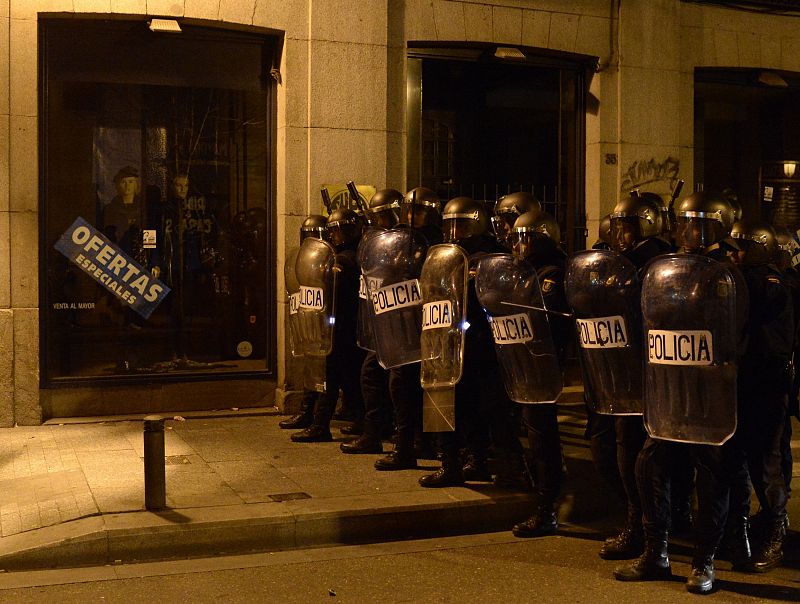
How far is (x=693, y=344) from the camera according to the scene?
5.67m

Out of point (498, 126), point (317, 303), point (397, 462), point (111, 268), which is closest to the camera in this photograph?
point (397, 462)

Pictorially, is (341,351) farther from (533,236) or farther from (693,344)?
(693,344)

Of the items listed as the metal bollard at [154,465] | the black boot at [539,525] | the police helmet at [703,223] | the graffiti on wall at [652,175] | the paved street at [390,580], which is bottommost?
the paved street at [390,580]

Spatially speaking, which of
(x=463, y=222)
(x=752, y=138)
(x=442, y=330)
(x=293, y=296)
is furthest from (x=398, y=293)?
(x=752, y=138)

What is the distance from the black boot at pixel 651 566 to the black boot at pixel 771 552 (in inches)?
23.4

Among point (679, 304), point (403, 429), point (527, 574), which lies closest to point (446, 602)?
point (527, 574)

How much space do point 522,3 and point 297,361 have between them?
16.4 ft

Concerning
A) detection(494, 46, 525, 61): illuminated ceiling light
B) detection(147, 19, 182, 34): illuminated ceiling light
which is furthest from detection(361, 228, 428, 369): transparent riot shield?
detection(494, 46, 525, 61): illuminated ceiling light

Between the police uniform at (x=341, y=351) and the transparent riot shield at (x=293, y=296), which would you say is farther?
the transparent riot shield at (x=293, y=296)

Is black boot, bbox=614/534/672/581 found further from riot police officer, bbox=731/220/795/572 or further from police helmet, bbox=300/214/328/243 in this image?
police helmet, bbox=300/214/328/243

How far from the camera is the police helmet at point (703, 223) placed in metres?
5.98

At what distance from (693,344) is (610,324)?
1.95 ft

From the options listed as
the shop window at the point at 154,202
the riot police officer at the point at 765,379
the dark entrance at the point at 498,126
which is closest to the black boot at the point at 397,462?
the riot police officer at the point at 765,379

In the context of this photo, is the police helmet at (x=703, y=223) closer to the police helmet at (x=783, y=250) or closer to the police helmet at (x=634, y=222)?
the police helmet at (x=634, y=222)
